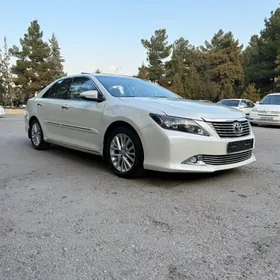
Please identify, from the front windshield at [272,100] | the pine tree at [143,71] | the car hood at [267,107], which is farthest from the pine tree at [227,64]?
the car hood at [267,107]

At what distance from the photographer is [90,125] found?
4.81 metres

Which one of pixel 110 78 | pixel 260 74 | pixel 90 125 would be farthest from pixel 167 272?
pixel 260 74

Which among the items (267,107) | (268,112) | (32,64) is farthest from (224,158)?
(32,64)

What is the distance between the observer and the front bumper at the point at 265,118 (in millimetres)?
12688

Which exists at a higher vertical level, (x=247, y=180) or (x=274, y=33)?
(x=274, y=33)

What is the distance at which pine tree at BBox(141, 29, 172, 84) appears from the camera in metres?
46.0

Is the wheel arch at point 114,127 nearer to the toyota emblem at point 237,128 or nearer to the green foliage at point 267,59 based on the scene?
the toyota emblem at point 237,128

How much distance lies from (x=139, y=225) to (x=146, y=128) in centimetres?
143

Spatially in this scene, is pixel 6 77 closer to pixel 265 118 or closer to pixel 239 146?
pixel 265 118

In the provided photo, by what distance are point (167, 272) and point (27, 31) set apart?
39.9 m

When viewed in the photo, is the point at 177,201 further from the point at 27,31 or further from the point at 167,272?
the point at 27,31

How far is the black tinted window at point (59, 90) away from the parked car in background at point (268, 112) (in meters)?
9.51

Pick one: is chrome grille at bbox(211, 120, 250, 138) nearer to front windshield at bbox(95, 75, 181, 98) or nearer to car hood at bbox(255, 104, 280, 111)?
front windshield at bbox(95, 75, 181, 98)

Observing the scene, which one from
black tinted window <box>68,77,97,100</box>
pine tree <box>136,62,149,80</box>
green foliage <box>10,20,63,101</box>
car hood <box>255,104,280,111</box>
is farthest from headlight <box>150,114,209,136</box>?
pine tree <box>136,62,149,80</box>
